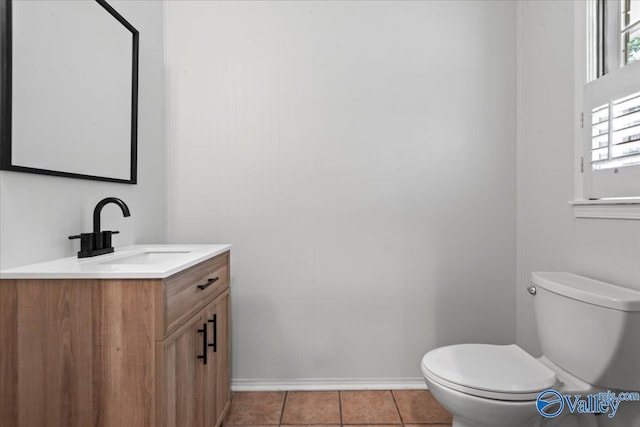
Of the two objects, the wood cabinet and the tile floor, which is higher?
the wood cabinet

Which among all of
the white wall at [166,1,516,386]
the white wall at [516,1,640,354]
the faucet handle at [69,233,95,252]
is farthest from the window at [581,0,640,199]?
the faucet handle at [69,233,95,252]

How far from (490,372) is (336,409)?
869 mm

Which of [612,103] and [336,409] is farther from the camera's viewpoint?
[336,409]

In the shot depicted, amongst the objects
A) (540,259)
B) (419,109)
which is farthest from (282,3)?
(540,259)

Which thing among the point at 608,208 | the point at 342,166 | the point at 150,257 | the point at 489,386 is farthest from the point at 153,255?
the point at 608,208

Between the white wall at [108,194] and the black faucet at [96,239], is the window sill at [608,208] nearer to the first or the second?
the black faucet at [96,239]

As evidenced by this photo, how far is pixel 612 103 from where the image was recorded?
137cm

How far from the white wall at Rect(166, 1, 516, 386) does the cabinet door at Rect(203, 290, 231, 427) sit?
0.40 m

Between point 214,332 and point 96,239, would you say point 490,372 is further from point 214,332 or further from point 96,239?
point 96,239

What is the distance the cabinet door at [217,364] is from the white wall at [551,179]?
1584 millimetres

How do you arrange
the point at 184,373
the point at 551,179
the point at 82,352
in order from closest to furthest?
the point at 82,352, the point at 184,373, the point at 551,179

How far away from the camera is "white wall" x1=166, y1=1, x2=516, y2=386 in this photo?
203 cm

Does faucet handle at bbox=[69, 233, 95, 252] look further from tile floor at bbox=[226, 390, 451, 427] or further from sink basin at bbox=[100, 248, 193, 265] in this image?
tile floor at bbox=[226, 390, 451, 427]

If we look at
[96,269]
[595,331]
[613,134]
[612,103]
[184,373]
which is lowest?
[184,373]
